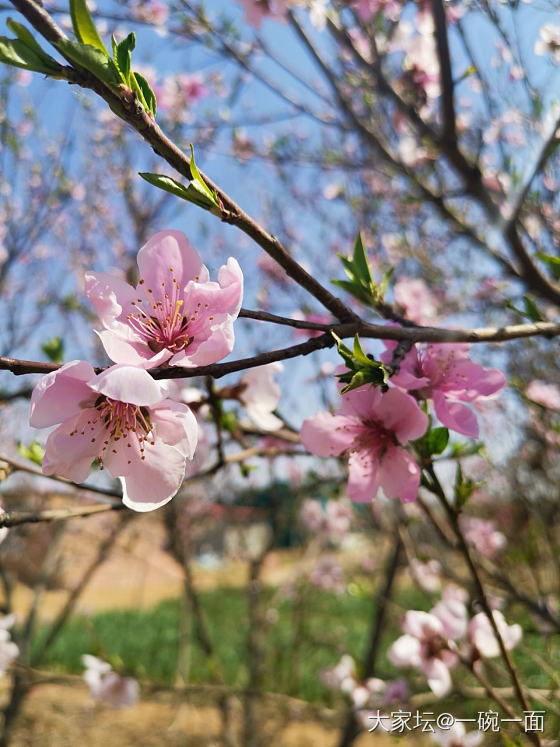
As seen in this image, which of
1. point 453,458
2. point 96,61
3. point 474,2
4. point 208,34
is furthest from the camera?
point 208,34

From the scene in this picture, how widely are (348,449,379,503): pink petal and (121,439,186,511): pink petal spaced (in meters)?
0.37

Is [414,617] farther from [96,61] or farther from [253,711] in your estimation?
[253,711]

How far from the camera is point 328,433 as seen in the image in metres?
1.09

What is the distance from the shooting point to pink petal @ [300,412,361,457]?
1075 millimetres

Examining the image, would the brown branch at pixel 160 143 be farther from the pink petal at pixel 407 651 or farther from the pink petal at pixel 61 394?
the pink petal at pixel 407 651

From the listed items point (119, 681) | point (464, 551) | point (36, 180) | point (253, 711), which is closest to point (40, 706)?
point (253, 711)

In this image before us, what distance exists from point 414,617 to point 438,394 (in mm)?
927

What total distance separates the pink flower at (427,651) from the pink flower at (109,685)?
1341mm

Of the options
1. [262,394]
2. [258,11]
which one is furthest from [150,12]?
[262,394]

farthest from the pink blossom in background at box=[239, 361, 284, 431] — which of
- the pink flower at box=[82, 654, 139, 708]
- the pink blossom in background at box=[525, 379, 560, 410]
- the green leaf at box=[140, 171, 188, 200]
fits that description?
the pink blossom in background at box=[525, 379, 560, 410]

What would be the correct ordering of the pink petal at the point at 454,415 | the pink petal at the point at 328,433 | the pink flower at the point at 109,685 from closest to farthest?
the pink petal at the point at 454,415
the pink petal at the point at 328,433
the pink flower at the point at 109,685

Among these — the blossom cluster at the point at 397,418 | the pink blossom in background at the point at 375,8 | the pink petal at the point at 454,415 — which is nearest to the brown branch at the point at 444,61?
the pink blossom in background at the point at 375,8

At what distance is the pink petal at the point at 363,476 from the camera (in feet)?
3.48

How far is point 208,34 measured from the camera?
2.84 metres
